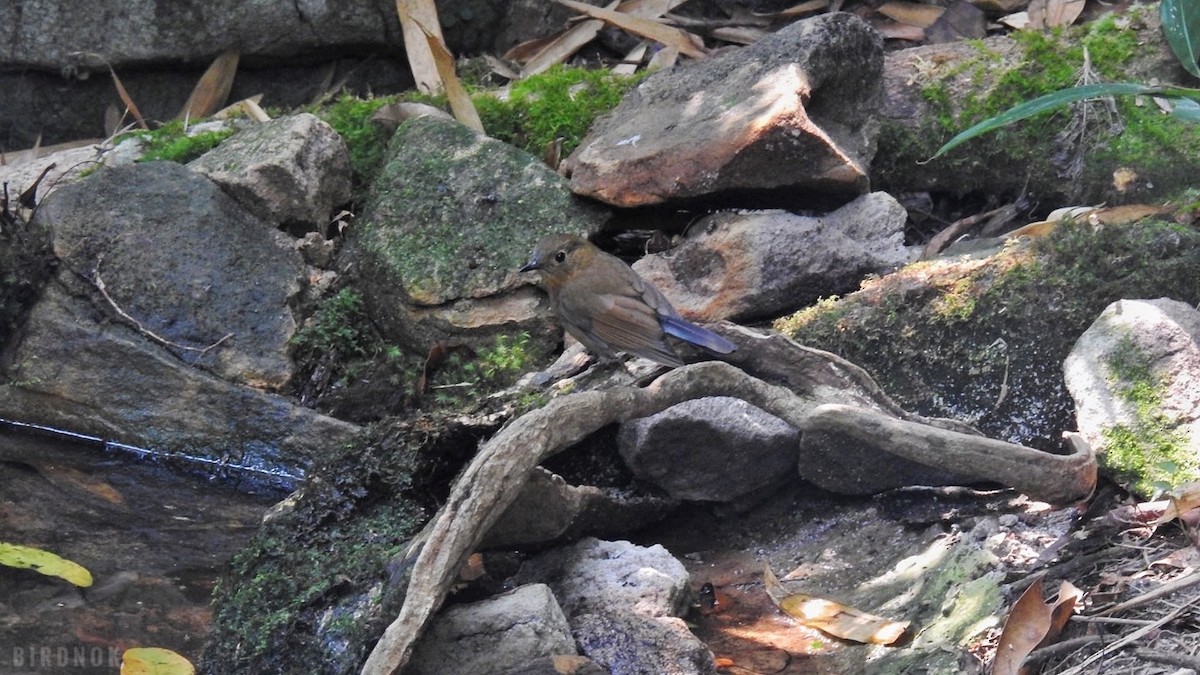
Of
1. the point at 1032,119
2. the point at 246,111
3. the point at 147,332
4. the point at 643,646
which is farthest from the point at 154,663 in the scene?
the point at 1032,119

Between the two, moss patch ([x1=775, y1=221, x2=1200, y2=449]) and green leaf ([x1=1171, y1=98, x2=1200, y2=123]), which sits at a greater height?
green leaf ([x1=1171, y1=98, x2=1200, y2=123])

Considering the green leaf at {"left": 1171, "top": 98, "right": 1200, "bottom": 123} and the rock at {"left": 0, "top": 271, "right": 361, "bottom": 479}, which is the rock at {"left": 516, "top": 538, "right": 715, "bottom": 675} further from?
the rock at {"left": 0, "top": 271, "right": 361, "bottom": 479}

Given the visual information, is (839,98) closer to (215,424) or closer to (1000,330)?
(1000,330)

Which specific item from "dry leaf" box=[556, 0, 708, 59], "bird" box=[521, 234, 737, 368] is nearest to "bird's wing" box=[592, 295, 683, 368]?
"bird" box=[521, 234, 737, 368]

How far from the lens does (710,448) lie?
4.04m

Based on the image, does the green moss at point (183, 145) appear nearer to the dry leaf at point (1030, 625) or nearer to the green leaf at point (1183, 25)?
the green leaf at point (1183, 25)

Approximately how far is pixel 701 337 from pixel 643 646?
49.9 inches

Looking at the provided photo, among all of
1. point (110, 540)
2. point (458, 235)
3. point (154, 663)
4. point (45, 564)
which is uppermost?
point (458, 235)

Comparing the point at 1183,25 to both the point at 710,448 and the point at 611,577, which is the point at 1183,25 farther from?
the point at 611,577

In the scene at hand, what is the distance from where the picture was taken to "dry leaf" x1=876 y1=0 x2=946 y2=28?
6.69 meters

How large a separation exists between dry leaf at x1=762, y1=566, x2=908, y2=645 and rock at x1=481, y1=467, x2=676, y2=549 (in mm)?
529

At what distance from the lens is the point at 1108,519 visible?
3.48 metres

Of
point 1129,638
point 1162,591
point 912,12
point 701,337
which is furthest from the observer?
point 912,12

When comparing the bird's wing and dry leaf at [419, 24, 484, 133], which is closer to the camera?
the bird's wing
